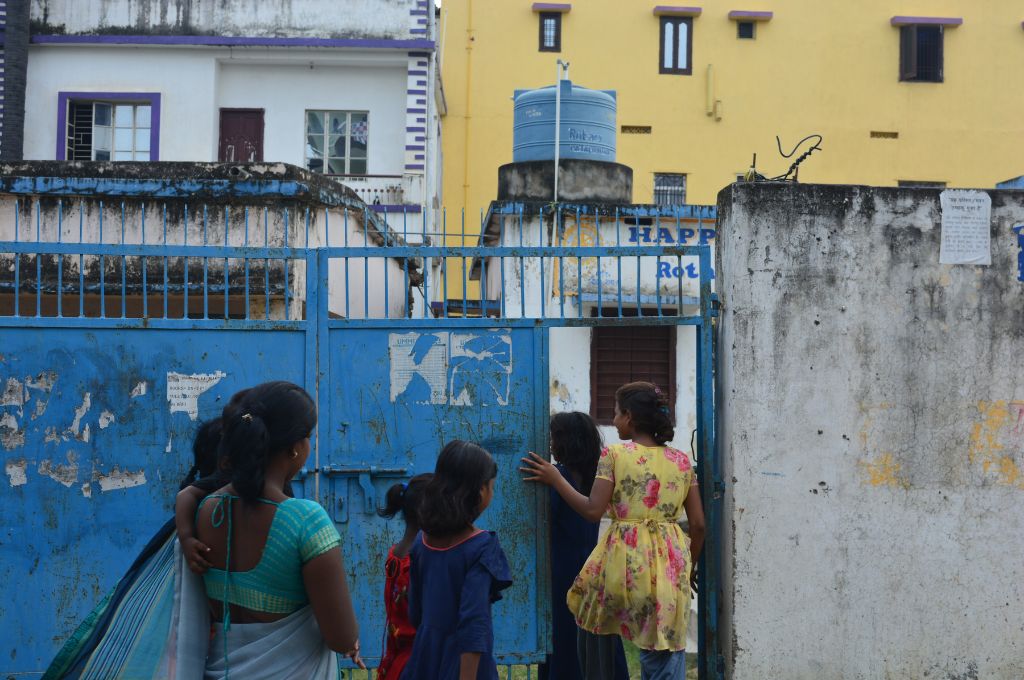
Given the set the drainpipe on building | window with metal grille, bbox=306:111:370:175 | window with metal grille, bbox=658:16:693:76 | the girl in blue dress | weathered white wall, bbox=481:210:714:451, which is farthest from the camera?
window with metal grille, bbox=658:16:693:76

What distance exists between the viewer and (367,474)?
4750mm

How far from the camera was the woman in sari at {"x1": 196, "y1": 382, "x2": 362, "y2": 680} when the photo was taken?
2643 mm

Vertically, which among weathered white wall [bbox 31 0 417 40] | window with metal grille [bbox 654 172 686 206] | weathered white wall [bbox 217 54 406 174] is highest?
weathered white wall [bbox 31 0 417 40]

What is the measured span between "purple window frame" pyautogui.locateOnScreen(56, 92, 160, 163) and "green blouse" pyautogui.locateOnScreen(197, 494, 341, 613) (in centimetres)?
1644

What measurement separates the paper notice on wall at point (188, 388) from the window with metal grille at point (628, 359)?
8.37 m

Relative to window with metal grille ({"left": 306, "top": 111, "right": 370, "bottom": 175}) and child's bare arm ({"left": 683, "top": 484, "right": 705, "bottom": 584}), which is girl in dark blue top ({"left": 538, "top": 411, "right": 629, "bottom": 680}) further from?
window with metal grille ({"left": 306, "top": 111, "right": 370, "bottom": 175})

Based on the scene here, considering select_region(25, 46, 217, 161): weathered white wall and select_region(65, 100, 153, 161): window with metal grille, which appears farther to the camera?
select_region(65, 100, 153, 161): window with metal grille

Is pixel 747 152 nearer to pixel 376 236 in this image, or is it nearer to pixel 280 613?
pixel 376 236

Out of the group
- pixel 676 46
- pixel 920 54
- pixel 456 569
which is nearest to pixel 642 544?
pixel 456 569

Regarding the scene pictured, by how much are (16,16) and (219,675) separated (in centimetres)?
1748

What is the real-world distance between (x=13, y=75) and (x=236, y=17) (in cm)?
378

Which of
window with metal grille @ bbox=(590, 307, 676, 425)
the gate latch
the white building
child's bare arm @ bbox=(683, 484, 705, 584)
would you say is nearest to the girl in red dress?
the gate latch

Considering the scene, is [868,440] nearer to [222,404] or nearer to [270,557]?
[222,404]

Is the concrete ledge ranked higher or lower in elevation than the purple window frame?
lower
